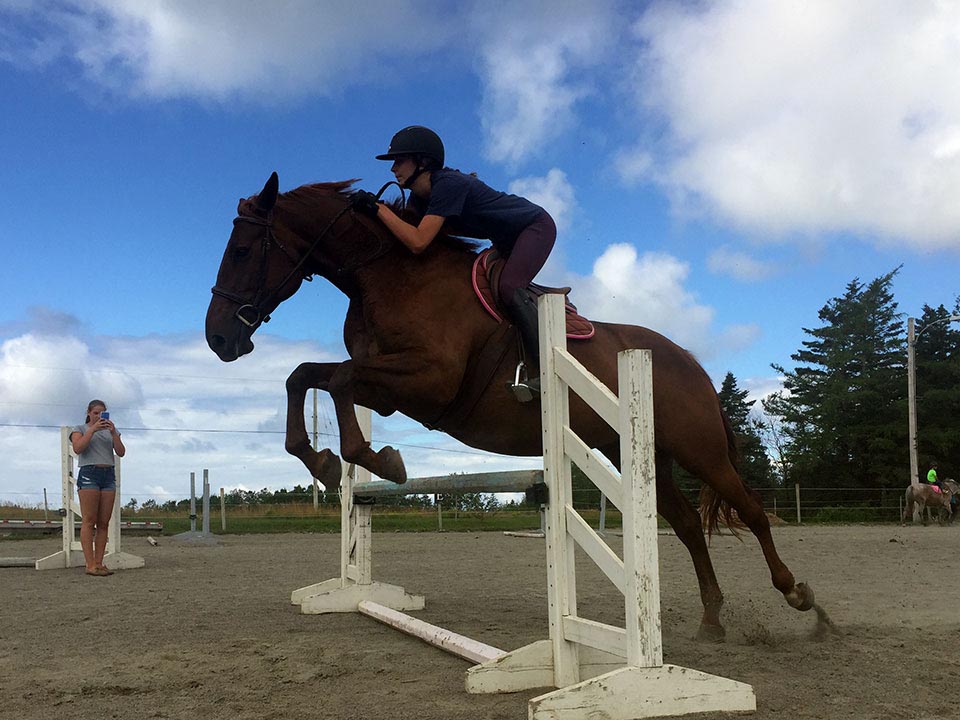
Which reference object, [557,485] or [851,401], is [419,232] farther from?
[851,401]

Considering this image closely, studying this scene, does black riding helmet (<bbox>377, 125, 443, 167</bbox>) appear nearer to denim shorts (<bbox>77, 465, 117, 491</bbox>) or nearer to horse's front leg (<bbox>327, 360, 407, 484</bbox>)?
horse's front leg (<bbox>327, 360, 407, 484</bbox>)

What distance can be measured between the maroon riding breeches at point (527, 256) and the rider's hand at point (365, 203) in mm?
698

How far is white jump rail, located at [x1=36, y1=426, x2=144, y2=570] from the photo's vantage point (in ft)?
30.4

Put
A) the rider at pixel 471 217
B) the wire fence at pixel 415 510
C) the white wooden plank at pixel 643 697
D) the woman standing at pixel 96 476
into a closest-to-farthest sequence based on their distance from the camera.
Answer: the white wooden plank at pixel 643 697, the rider at pixel 471 217, the woman standing at pixel 96 476, the wire fence at pixel 415 510

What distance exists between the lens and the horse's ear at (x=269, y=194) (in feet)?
13.0

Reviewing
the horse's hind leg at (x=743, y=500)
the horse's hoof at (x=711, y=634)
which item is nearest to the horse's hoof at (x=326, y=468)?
the horse's hind leg at (x=743, y=500)

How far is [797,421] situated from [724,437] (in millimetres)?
42147

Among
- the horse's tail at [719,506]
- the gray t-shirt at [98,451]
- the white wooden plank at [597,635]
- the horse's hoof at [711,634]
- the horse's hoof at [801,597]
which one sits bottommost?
the horse's hoof at [711,634]

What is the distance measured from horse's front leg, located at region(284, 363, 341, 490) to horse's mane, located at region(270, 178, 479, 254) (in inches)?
30.9

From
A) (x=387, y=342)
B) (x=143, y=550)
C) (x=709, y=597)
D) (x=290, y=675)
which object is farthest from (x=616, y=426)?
(x=143, y=550)

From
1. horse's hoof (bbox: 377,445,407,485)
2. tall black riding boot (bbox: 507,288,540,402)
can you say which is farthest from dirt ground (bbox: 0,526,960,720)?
tall black riding boot (bbox: 507,288,540,402)

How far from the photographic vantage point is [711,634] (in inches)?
174

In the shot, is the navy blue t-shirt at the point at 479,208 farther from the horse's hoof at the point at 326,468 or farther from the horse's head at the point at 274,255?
the horse's hoof at the point at 326,468

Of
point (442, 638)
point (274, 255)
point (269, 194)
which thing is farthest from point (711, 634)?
point (269, 194)
